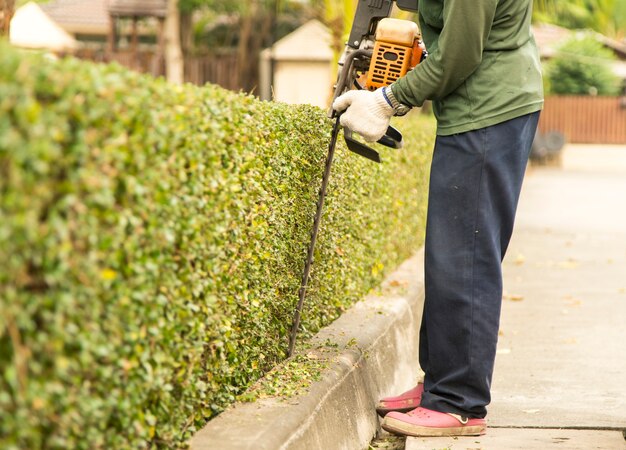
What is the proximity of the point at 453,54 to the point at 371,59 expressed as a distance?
49 centimetres

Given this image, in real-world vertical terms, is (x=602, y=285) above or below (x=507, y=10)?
below

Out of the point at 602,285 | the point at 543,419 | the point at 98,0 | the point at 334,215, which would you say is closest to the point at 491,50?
the point at 334,215

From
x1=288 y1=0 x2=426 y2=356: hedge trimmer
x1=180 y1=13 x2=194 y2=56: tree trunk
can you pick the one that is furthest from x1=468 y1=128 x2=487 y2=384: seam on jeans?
x1=180 y1=13 x2=194 y2=56: tree trunk

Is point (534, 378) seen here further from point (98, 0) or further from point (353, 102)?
point (98, 0)

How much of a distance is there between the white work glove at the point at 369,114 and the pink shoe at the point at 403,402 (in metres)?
1.20

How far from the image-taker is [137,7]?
26.9 meters

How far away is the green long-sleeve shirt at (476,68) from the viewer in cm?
420

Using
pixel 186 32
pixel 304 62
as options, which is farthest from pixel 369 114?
pixel 186 32

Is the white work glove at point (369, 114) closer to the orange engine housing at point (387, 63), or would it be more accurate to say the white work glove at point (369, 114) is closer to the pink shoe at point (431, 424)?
the orange engine housing at point (387, 63)

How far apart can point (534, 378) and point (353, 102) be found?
2.33 meters

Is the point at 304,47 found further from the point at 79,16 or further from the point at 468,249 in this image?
the point at 468,249

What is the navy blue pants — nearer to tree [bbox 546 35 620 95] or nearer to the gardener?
the gardener

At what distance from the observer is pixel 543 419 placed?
5004mm

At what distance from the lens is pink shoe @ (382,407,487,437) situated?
445 centimetres
